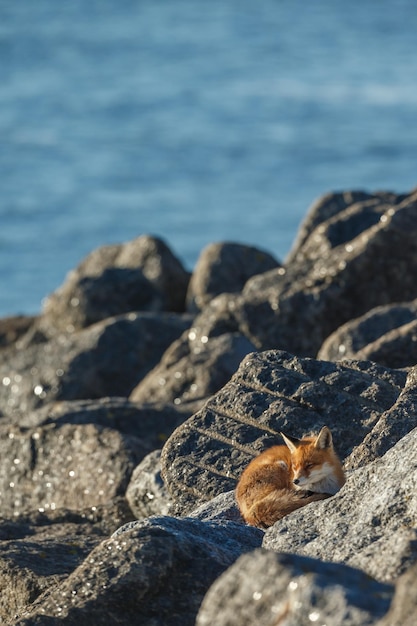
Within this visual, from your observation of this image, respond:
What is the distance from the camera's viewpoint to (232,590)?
5.22m

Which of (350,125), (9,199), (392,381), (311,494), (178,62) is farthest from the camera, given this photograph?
(178,62)

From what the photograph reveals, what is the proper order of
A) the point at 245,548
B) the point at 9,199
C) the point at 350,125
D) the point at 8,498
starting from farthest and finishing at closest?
the point at 350,125 → the point at 9,199 → the point at 8,498 → the point at 245,548

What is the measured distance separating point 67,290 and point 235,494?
38.2 feet

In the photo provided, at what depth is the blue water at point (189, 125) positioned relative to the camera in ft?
130

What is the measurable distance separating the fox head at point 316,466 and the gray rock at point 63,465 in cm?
379

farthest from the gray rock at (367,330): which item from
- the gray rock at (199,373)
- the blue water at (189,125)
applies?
the blue water at (189,125)

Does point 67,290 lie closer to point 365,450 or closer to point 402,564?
point 365,450

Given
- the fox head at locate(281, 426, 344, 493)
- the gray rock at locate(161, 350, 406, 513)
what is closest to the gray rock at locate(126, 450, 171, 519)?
the gray rock at locate(161, 350, 406, 513)

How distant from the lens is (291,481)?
8219 mm

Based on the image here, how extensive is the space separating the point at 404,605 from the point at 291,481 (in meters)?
3.40

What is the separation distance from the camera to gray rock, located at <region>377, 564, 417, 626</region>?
15.7 ft

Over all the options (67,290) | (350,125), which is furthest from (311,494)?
(350,125)

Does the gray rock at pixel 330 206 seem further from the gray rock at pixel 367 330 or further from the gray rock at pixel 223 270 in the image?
the gray rock at pixel 367 330

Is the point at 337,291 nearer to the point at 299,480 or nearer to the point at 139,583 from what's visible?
the point at 299,480
